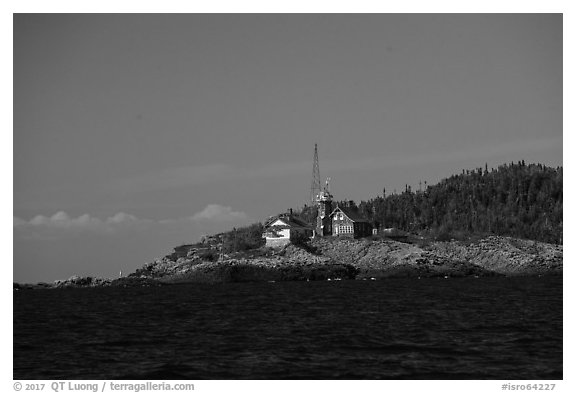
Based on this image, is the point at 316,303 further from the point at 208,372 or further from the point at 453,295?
the point at 208,372

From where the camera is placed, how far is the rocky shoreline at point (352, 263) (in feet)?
397

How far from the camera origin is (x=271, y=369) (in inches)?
1356

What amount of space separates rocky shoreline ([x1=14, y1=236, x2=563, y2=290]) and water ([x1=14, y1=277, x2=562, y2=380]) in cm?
4752

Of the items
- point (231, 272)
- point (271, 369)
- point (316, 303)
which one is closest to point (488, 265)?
point (231, 272)

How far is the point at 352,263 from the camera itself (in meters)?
126

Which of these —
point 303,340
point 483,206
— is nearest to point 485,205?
point 483,206

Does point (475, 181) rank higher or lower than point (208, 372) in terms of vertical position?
higher

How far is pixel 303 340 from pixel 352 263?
A: 83.3 m

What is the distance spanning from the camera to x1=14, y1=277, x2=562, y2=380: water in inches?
1347

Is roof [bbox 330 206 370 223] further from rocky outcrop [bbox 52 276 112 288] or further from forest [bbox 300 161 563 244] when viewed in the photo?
rocky outcrop [bbox 52 276 112 288]

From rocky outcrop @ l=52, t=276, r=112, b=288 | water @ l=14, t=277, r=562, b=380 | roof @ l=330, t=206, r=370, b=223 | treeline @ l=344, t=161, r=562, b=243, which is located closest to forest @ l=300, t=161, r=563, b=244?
treeline @ l=344, t=161, r=562, b=243

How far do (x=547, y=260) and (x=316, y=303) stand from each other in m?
68.1

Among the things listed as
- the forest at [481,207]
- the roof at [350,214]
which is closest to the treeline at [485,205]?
the forest at [481,207]

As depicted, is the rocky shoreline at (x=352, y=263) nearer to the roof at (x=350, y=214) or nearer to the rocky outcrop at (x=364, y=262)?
the rocky outcrop at (x=364, y=262)
